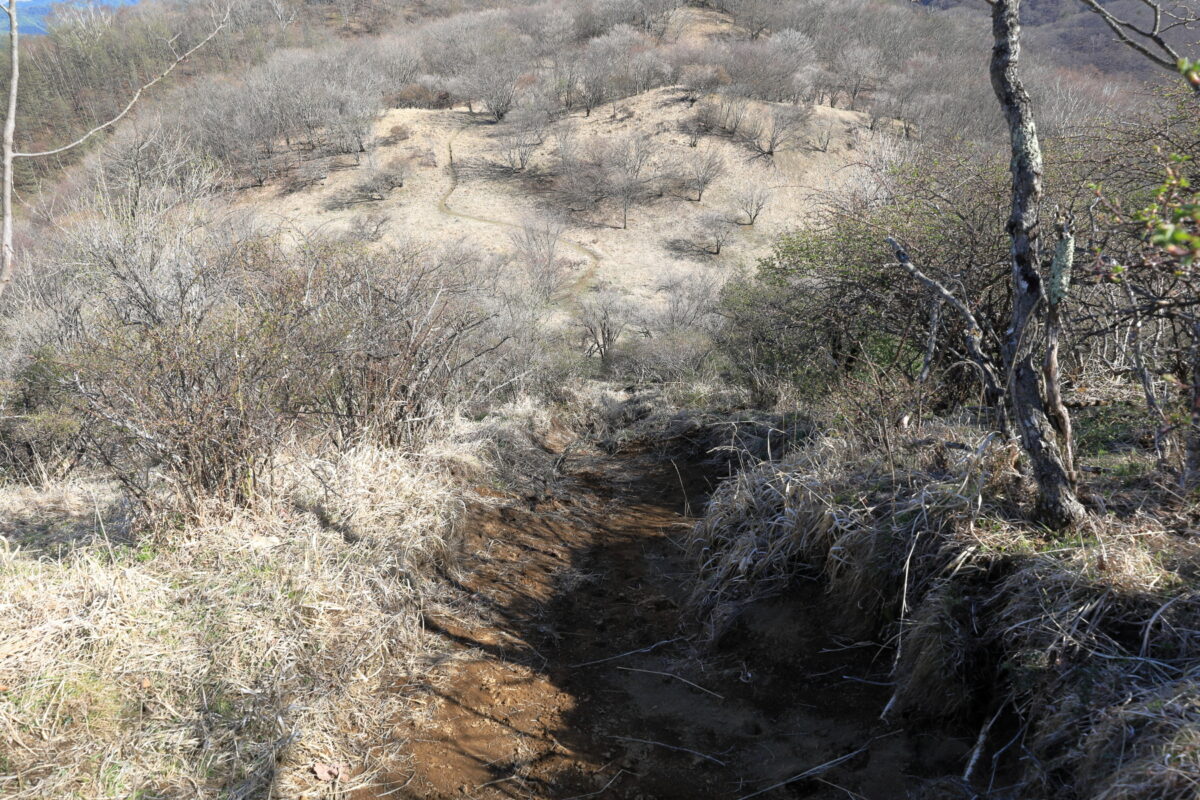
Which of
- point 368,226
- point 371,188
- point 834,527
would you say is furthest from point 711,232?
point 834,527

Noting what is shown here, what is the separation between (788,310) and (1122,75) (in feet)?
131

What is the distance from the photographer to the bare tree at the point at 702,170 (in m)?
44.7

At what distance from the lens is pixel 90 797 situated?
2.95 meters

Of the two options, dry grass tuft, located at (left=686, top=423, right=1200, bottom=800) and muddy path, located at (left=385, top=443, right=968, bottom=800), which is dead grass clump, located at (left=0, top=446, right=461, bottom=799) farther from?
dry grass tuft, located at (left=686, top=423, right=1200, bottom=800)

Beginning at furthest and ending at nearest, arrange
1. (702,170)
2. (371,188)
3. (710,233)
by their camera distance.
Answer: (702,170)
(371,188)
(710,233)

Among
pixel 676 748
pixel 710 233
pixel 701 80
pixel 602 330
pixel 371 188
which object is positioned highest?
pixel 701 80

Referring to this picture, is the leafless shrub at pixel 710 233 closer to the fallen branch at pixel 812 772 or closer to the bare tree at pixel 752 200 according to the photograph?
the bare tree at pixel 752 200

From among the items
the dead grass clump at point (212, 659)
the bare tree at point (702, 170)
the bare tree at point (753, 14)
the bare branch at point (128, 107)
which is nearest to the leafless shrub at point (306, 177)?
the bare tree at point (702, 170)

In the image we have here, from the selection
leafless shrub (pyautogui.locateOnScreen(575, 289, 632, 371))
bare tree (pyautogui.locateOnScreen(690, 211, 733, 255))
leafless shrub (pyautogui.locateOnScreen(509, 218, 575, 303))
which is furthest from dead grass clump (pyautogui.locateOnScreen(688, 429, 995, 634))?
bare tree (pyautogui.locateOnScreen(690, 211, 733, 255))

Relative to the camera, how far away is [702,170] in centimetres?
4491

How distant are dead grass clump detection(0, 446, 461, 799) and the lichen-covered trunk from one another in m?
3.64

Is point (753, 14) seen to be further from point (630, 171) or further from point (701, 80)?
point (630, 171)

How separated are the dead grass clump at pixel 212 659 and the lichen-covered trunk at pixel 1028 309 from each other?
3640 millimetres

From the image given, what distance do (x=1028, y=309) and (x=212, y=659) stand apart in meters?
4.58
